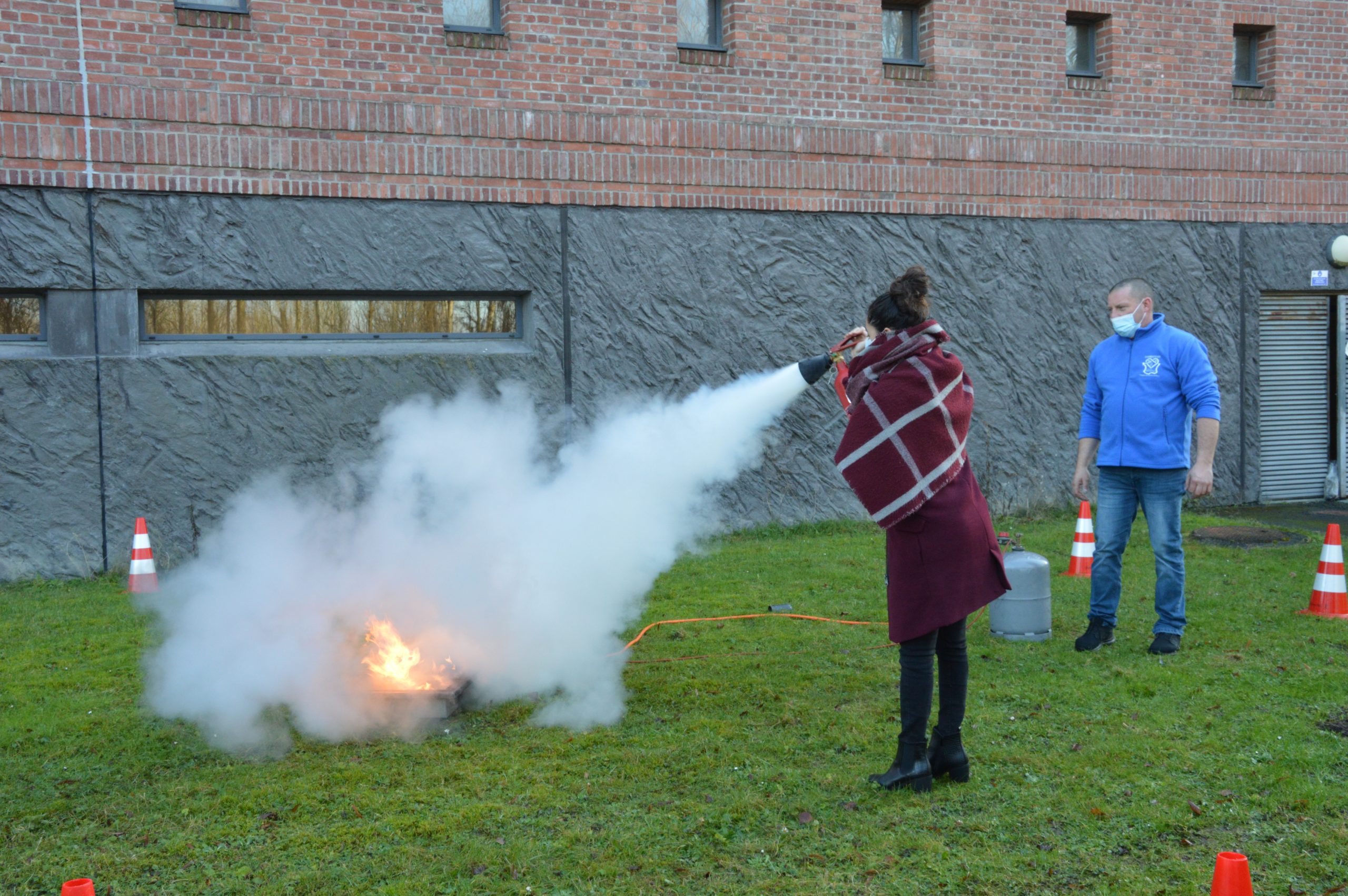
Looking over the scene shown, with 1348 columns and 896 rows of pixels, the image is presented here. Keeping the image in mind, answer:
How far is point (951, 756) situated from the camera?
448 cm

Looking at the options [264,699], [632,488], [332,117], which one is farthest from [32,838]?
[332,117]

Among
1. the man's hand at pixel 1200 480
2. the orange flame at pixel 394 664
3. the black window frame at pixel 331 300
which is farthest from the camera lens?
the black window frame at pixel 331 300

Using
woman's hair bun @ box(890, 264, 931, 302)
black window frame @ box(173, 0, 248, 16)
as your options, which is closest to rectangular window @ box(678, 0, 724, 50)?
black window frame @ box(173, 0, 248, 16)

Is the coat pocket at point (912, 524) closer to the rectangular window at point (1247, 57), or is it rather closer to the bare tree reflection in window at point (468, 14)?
the bare tree reflection in window at point (468, 14)

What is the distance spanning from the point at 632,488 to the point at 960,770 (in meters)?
2.25

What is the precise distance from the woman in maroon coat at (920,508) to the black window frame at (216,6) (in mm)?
7214

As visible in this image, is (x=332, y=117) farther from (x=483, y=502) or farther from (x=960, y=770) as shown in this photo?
(x=960, y=770)

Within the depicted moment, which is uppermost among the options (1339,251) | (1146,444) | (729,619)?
(1339,251)

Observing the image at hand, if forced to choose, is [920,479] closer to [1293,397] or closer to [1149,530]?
[1149,530]

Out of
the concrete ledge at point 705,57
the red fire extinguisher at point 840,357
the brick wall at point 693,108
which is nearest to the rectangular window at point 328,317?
the brick wall at point 693,108

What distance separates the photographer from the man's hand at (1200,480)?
6016 millimetres

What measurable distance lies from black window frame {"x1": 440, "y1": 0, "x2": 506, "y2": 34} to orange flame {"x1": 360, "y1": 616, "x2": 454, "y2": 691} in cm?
634

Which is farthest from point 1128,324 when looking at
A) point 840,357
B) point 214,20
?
point 214,20

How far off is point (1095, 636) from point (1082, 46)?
839 cm
